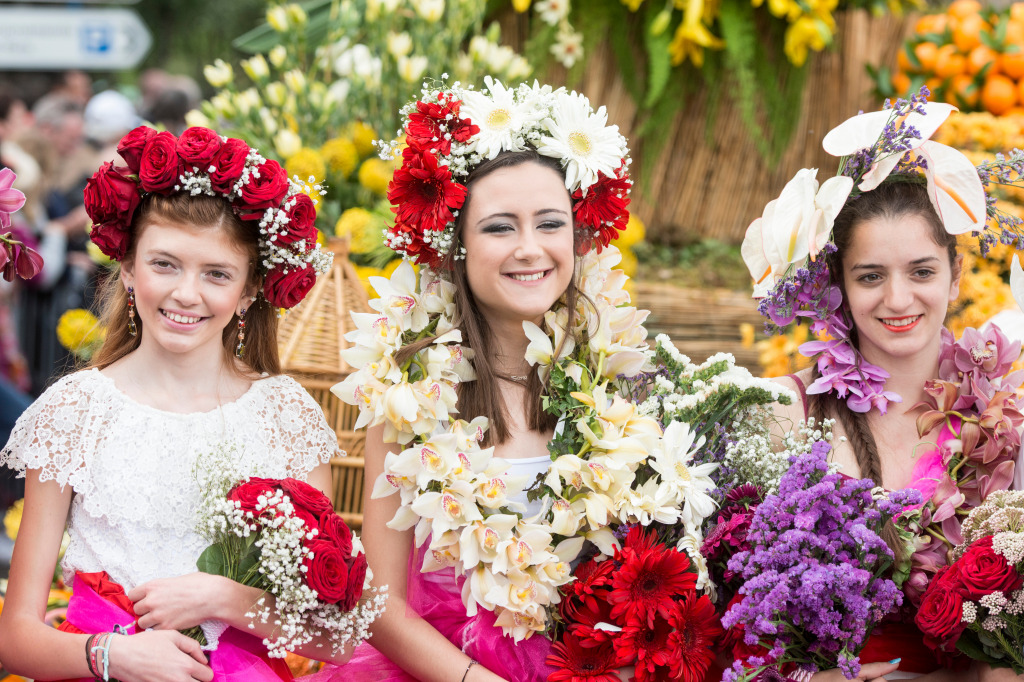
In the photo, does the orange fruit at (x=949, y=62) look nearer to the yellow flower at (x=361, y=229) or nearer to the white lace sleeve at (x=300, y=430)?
the yellow flower at (x=361, y=229)

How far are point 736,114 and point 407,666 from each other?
11.4 feet

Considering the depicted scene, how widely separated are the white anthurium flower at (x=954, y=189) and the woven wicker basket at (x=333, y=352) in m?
1.98

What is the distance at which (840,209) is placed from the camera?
2.61 m

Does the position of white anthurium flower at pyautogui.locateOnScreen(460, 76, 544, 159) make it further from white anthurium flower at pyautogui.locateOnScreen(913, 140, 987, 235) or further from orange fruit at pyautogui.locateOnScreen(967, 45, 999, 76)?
orange fruit at pyautogui.locateOnScreen(967, 45, 999, 76)

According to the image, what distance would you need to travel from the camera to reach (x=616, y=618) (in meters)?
2.31

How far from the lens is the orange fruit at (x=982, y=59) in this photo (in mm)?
4449

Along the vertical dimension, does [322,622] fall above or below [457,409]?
below

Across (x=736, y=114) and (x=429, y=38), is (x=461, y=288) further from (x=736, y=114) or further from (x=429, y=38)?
(x=736, y=114)

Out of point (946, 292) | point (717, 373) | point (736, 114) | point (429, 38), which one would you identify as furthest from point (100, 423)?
point (736, 114)

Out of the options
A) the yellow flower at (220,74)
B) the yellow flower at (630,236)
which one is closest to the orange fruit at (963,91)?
the yellow flower at (630,236)

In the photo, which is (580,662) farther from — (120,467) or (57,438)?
(57,438)

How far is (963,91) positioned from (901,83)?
0.99 feet

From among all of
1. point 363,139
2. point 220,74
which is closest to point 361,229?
point 363,139

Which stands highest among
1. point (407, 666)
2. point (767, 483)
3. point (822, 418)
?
point (822, 418)
